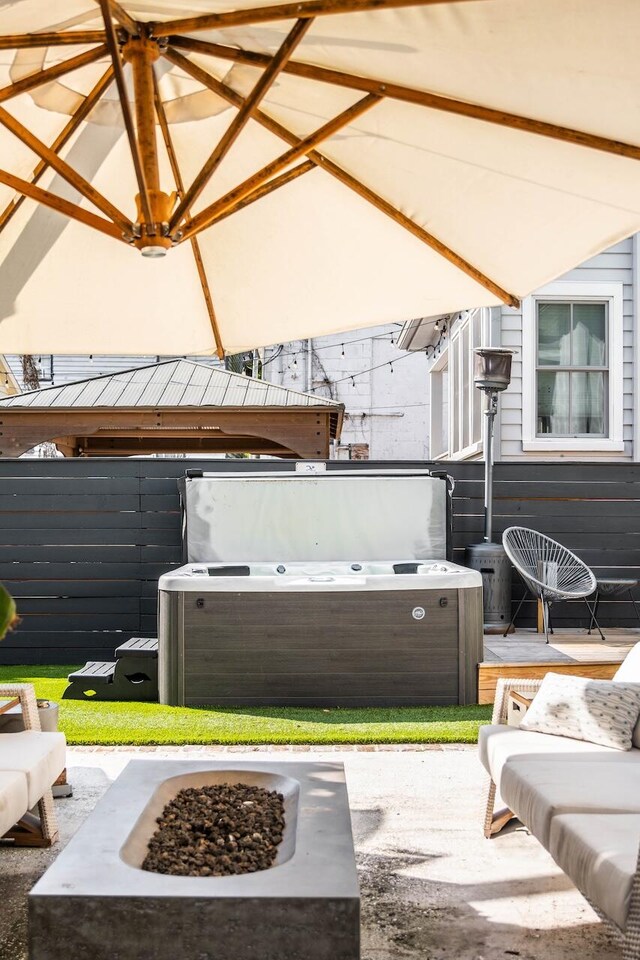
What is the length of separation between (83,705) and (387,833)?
2.55 m

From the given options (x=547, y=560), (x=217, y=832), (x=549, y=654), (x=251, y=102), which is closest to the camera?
(x=217, y=832)

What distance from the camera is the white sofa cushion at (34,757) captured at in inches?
108

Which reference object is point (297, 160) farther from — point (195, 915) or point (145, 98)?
point (195, 915)

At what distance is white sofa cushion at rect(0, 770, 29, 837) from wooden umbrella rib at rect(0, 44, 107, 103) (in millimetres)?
1932

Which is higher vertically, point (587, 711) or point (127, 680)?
point (587, 711)

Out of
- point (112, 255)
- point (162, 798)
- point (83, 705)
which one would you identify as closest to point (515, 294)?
point (112, 255)

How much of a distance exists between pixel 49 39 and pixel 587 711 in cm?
255

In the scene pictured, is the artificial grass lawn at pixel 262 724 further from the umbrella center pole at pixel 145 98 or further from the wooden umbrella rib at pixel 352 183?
the umbrella center pole at pixel 145 98

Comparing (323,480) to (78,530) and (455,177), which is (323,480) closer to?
(78,530)

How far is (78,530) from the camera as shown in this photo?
6.89 metres

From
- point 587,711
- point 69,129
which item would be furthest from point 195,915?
point 69,129

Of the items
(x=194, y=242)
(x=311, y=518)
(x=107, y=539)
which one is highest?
(x=194, y=242)

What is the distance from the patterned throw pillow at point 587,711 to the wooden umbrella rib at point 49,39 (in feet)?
7.99

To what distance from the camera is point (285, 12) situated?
2.24 m
